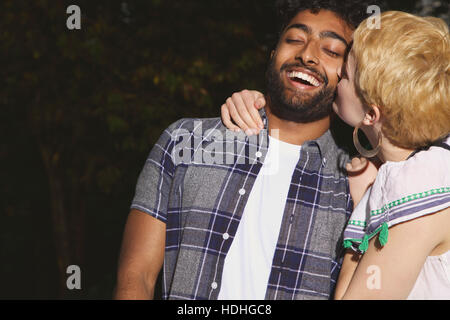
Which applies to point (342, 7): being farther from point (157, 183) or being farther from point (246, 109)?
point (157, 183)

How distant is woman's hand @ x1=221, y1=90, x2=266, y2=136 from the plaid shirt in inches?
2.3

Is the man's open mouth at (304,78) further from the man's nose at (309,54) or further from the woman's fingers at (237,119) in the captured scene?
the woman's fingers at (237,119)

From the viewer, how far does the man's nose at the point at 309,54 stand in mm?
2514

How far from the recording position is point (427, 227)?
173 centimetres

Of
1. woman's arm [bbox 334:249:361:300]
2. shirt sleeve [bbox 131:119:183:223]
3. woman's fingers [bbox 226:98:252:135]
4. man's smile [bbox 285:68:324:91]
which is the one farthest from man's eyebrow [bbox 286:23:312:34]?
woman's arm [bbox 334:249:361:300]

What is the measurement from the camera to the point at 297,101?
8.48 ft

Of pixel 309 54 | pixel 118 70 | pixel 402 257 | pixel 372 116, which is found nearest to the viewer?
pixel 402 257

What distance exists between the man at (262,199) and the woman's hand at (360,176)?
0.20 ft

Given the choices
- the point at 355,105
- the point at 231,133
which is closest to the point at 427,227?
the point at 355,105

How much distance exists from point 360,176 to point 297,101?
1.75ft

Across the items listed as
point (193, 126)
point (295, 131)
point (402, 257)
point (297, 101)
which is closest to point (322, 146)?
point (295, 131)

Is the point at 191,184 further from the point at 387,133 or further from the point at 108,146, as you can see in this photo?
the point at 108,146

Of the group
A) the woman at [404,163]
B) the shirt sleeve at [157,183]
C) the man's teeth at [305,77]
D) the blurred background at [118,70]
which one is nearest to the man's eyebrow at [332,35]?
the man's teeth at [305,77]
